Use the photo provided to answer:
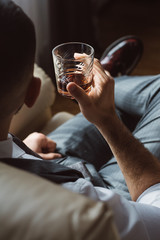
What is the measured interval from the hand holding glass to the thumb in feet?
0.29

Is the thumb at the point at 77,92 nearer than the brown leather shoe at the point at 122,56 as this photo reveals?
Yes

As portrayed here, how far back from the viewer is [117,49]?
5.78ft

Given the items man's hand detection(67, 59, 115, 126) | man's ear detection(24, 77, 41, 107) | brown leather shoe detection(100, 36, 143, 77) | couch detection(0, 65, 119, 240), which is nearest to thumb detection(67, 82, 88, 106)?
man's hand detection(67, 59, 115, 126)

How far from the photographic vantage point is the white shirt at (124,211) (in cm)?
64

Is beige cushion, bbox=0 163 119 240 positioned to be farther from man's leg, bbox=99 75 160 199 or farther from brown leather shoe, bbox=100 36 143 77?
brown leather shoe, bbox=100 36 143 77

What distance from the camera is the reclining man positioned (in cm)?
62

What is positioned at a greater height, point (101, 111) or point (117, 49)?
point (101, 111)

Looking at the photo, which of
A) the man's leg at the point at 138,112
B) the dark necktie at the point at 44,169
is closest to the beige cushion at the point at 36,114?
the man's leg at the point at 138,112

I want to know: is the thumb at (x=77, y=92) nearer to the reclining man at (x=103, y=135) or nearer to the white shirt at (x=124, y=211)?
the reclining man at (x=103, y=135)

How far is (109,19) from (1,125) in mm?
3013

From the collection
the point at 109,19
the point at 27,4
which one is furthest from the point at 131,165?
the point at 109,19

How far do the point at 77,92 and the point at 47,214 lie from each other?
515 mm

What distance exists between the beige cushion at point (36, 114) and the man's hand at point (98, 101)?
429 millimetres

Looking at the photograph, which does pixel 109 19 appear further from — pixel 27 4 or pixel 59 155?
pixel 59 155
